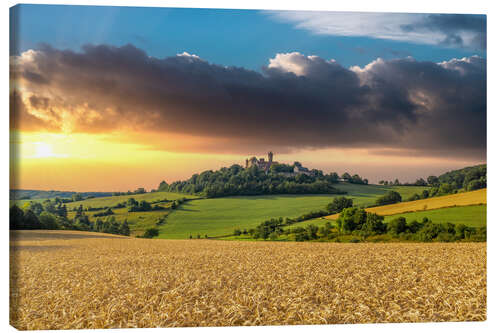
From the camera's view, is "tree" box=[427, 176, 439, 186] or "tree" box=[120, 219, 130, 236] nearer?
"tree" box=[427, 176, 439, 186]

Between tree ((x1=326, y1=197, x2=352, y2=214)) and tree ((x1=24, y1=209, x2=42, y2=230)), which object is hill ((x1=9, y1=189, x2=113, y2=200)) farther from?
tree ((x1=326, y1=197, x2=352, y2=214))

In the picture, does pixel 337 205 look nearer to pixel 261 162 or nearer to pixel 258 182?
pixel 258 182

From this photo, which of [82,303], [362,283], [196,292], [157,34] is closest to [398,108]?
[362,283]

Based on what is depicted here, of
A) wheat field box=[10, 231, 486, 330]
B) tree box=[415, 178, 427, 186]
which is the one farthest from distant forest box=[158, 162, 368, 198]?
wheat field box=[10, 231, 486, 330]

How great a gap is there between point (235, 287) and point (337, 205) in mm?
5712

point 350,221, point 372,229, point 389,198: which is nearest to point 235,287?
point 350,221

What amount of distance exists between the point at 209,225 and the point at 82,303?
601cm

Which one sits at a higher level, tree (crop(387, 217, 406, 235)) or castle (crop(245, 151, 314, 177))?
castle (crop(245, 151, 314, 177))

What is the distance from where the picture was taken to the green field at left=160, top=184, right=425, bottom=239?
41.1 ft

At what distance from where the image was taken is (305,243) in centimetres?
1231

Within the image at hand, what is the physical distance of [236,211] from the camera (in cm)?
1286

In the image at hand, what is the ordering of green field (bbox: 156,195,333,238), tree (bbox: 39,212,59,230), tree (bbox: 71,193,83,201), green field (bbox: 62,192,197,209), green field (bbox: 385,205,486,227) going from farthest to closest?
1. green field (bbox: 156,195,333,238)
2. green field (bbox: 385,205,486,227)
3. green field (bbox: 62,192,197,209)
4. tree (bbox: 39,212,59,230)
5. tree (bbox: 71,193,83,201)

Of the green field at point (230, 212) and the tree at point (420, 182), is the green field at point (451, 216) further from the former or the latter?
the tree at point (420, 182)

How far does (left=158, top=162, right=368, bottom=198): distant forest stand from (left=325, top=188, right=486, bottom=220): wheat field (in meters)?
1.10
